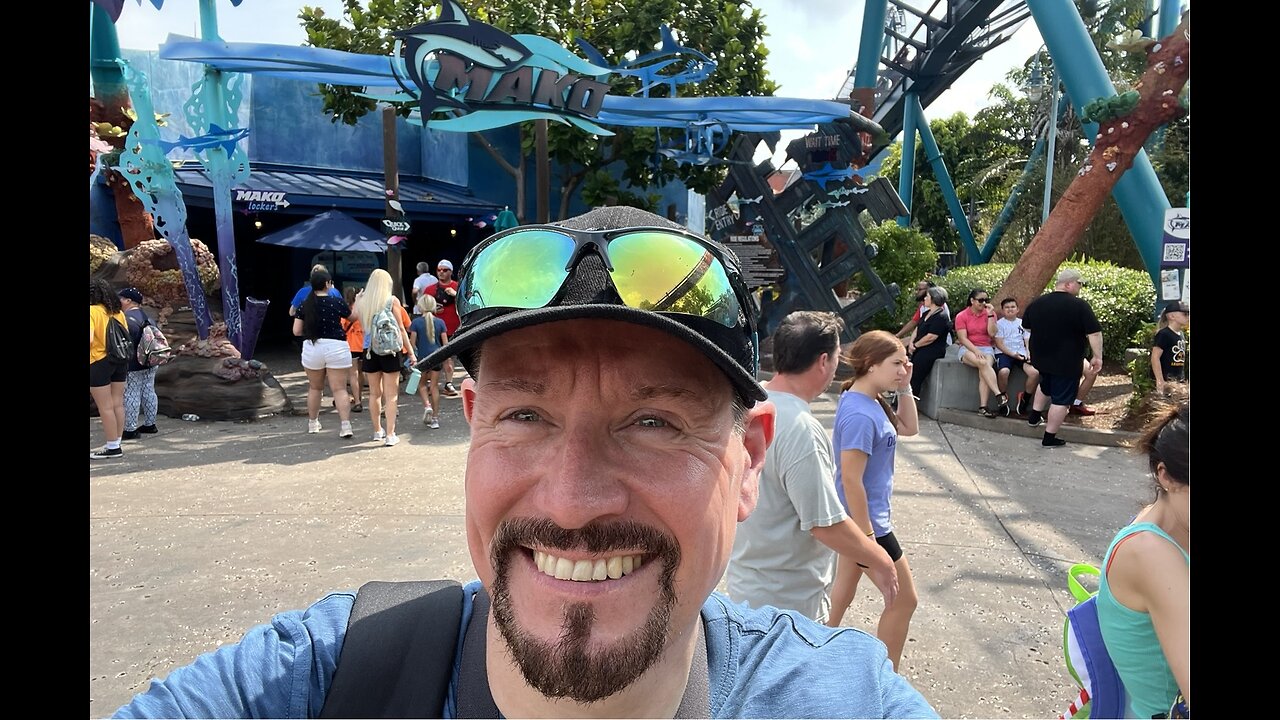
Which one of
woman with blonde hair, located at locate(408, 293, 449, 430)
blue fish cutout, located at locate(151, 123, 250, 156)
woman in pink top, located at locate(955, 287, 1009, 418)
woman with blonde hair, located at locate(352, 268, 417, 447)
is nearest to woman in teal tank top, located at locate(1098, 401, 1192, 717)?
woman with blonde hair, located at locate(352, 268, 417, 447)

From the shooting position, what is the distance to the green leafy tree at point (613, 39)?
13648 mm

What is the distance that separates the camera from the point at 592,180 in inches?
576

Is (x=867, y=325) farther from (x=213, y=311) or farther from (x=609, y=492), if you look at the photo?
(x=609, y=492)

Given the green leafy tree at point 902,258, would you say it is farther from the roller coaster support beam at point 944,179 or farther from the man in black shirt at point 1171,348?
the roller coaster support beam at point 944,179

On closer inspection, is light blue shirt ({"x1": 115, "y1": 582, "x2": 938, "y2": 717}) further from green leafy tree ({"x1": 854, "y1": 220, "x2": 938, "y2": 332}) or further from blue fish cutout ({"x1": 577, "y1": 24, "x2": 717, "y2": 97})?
green leafy tree ({"x1": 854, "y1": 220, "x2": 938, "y2": 332})

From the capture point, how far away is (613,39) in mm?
14094

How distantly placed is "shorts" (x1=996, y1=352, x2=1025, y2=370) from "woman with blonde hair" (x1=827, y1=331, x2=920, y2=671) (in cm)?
685

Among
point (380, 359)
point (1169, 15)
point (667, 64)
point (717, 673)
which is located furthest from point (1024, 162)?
point (717, 673)

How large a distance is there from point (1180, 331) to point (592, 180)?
392 inches

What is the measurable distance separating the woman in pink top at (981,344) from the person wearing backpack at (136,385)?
9.49 m

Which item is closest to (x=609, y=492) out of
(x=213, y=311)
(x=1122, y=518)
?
(x=1122, y=518)

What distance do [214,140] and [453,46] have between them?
355 cm

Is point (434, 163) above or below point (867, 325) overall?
above

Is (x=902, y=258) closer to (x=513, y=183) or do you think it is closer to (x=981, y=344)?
(x=981, y=344)
